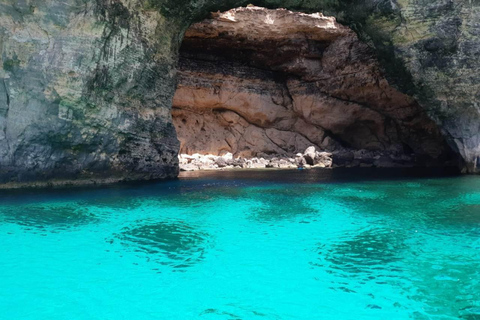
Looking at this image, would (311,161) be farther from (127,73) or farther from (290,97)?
(127,73)

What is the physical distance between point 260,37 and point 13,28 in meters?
12.8

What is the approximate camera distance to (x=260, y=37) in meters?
21.0

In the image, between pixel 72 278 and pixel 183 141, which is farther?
pixel 183 141

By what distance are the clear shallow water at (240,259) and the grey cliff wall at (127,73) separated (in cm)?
255

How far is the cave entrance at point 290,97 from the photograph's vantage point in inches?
810

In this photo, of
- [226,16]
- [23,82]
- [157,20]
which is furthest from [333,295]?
[226,16]

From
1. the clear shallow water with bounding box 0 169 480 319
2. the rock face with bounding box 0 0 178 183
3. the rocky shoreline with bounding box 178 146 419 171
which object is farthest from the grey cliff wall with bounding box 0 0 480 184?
the rocky shoreline with bounding box 178 146 419 171

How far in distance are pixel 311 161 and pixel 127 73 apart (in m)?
12.4

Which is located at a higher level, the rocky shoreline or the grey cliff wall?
the grey cliff wall

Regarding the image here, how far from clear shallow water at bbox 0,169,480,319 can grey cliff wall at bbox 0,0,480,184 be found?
8.37 ft

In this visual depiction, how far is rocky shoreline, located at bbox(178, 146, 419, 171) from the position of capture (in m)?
22.1

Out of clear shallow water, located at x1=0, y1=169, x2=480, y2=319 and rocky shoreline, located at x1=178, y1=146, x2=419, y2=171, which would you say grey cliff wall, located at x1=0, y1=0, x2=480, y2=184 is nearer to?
clear shallow water, located at x1=0, y1=169, x2=480, y2=319

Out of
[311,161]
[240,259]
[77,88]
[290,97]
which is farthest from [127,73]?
[290,97]

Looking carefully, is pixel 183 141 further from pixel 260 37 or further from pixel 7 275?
pixel 7 275
